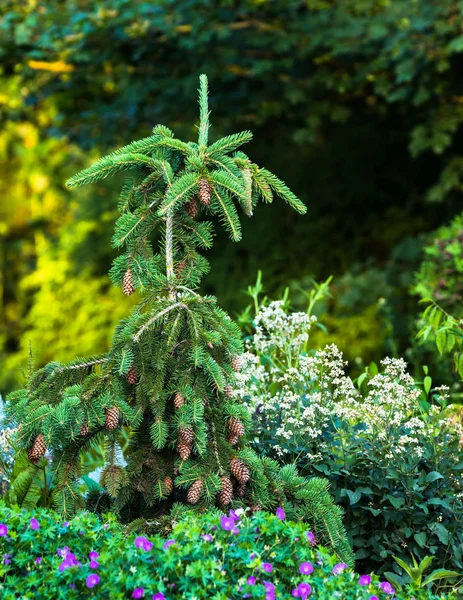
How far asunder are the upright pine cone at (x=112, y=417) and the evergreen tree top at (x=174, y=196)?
38 cm

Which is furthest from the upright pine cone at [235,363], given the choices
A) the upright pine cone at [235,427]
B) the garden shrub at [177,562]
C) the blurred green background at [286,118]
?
the blurred green background at [286,118]

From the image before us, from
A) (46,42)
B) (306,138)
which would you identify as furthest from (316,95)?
(46,42)

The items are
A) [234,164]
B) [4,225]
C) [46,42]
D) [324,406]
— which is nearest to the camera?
[234,164]

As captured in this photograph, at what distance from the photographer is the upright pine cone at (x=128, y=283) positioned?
2637 millimetres

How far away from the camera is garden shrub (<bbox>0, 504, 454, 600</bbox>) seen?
6.85ft

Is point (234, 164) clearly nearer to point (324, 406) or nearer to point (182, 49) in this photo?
point (324, 406)

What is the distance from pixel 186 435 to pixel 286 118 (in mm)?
6097

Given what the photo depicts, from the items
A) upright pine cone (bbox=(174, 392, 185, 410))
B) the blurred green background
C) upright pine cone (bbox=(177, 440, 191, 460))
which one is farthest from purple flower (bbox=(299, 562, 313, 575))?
the blurred green background

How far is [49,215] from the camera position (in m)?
11.1

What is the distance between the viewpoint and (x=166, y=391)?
8.49 ft

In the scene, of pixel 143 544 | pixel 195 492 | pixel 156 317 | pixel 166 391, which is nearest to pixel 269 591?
pixel 143 544

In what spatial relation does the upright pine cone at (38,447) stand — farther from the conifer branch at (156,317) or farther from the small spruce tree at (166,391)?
the conifer branch at (156,317)

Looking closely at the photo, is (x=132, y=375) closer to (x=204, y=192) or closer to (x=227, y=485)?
(x=227, y=485)

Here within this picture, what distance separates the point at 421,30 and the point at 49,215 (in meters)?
6.50
